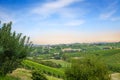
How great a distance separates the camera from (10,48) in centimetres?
2694

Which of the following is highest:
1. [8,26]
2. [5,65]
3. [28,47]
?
[8,26]

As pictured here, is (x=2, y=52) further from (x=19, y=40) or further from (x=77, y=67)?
(x=77, y=67)

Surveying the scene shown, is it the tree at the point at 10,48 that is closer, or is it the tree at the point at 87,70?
the tree at the point at 10,48

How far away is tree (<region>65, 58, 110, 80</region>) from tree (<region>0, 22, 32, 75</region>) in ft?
48.2

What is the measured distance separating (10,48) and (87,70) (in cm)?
1770

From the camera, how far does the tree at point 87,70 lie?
41.4 m

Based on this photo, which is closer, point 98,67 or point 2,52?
point 2,52

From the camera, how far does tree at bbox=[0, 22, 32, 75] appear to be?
26.5 meters

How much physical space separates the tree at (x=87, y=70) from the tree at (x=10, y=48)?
48.2 feet

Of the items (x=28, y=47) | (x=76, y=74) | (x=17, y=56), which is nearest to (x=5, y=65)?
(x=17, y=56)

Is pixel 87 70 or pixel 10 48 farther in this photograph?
pixel 87 70

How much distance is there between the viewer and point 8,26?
27719 millimetres

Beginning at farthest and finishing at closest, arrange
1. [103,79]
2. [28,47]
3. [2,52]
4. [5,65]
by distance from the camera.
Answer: [103,79], [28,47], [5,65], [2,52]

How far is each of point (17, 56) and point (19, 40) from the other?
1.81 meters
